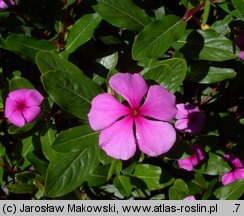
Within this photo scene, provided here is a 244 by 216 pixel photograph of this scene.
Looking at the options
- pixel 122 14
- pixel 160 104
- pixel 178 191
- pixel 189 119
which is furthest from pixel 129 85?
pixel 178 191

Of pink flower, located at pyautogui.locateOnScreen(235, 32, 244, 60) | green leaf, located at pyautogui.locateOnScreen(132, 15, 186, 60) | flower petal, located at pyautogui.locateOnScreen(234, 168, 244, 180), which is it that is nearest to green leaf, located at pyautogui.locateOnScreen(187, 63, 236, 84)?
pink flower, located at pyautogui.locateOnScreen(235, 32, 244, 60)

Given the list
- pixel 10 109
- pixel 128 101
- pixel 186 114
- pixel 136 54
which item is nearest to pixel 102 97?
pixel 128 101

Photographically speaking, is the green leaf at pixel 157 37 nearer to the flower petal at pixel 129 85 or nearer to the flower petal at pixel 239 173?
the flower petal at pixel 129 85

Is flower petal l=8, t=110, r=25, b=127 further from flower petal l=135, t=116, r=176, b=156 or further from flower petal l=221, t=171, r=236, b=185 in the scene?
flower petal l=221, t=171, r=236, b=185

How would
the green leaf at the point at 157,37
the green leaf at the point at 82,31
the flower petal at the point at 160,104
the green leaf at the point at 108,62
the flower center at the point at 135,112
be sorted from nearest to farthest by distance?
the flower petal at the point at 160,104
the flower center at the point at 135,112
the green leaf at the point at 157,37
the green leaf at the point at 82,31
the green leaf at the point at 108,62

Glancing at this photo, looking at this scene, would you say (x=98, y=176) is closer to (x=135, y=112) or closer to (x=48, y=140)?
(x=48, y=140)

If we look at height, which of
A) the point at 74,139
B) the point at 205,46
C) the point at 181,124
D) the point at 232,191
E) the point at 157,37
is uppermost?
the point at 157,37

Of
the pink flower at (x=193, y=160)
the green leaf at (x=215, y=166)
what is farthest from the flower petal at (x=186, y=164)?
the green leaf at (x=215, y=166)
